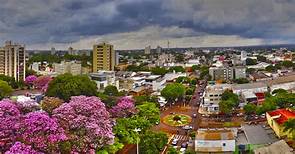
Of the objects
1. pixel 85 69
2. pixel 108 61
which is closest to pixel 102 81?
pixel 108 61

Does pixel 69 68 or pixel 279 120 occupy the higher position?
pixel 69 68

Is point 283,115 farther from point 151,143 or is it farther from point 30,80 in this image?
point 30,80

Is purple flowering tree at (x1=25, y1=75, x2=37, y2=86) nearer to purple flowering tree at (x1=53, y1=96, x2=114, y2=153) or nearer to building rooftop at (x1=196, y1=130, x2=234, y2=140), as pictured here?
building rooftop at (x1=196, y1=130, x2=234, y2=140)

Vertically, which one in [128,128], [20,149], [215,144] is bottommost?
[215,144]

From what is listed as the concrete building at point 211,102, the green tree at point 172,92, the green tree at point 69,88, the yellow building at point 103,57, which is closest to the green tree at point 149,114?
the green tree at point 69,88

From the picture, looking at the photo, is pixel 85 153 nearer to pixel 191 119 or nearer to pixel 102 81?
pixel 191 119

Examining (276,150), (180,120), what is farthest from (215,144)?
(180,120)

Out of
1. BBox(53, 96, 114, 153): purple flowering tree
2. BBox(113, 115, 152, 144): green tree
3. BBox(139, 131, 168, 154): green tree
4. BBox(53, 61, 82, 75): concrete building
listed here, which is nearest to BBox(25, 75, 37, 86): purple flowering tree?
BBox(53, 61, 82, 75): concrete building

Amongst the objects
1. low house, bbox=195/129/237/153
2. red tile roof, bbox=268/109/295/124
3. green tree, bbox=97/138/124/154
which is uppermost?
red tile roof, bbox=268/109/295/124
